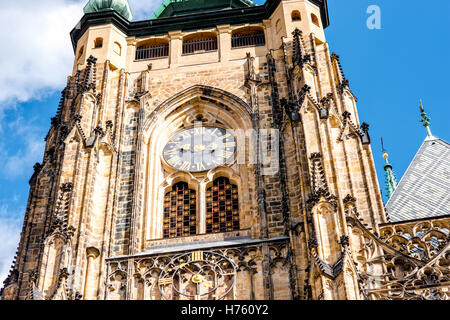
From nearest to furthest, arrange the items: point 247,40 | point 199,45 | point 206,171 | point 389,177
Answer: point 206,171, point 247,40, point 199,45, point 389,177

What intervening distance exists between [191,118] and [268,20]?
433 centimetres

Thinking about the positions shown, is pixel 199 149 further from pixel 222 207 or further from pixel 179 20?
pixel 179 20

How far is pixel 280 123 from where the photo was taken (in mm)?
23062

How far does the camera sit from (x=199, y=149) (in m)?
23.9

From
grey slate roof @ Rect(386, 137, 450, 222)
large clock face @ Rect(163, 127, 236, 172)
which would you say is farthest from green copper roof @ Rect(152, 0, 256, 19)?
grey slate roof @ Rect(386, 137, 450, 222)

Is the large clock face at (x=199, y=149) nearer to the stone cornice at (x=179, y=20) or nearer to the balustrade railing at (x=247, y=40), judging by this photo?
the balustrade railing at (x=247, y=40)

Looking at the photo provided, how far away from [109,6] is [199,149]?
683cm

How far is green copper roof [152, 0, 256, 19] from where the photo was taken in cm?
2993

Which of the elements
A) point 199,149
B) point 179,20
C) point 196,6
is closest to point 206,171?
point 199,149

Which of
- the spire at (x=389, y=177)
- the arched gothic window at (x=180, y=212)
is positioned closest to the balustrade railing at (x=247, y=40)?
the arched gothic window at (x=180, y=212)

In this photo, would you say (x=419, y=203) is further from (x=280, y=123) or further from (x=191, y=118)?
(x=191, y=118)

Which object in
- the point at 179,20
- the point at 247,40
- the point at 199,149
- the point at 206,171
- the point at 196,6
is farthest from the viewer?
the point at 196,6

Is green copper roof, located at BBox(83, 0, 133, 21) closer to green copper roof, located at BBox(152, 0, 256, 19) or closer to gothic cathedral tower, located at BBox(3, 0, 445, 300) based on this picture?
gothic cathedral tower, located at BBox(3, 0, 445, 300)

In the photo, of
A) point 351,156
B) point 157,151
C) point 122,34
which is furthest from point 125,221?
point 122,34
